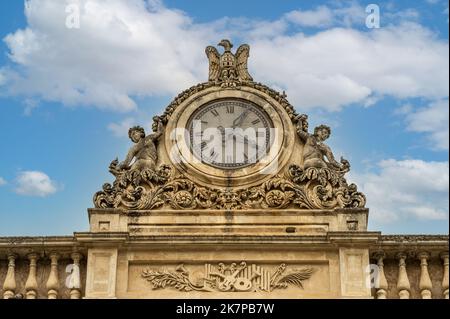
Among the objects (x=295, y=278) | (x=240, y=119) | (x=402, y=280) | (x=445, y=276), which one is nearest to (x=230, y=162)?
(x=240, y=119)

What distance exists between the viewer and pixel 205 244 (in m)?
22.4

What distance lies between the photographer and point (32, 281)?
2262 centimetres

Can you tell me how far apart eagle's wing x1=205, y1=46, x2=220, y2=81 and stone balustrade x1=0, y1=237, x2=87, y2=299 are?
4.18 metres

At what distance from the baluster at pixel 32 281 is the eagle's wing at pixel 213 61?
15.5 feet

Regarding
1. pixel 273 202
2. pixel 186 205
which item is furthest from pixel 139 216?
pixel 273 202

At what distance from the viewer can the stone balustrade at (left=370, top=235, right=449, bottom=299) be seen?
22422mm

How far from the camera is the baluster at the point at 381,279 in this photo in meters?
22.3

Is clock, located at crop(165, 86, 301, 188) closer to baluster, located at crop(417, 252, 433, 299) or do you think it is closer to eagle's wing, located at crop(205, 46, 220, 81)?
eagle's wing, located at crop(205, 46, 220, 81)

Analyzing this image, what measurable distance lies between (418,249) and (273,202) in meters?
2.72

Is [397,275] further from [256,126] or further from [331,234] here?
[256,126]

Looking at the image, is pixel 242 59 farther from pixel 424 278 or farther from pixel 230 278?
pixel 424 278

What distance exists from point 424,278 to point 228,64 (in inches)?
213

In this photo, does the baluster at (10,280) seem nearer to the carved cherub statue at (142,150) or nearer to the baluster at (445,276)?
the carved cherub statue at (142,150)
